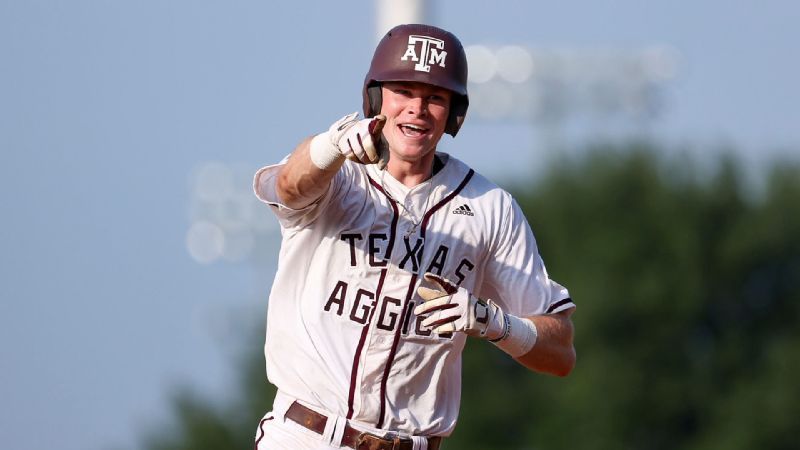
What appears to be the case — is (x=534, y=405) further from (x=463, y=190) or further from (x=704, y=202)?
(x=463, y=190)

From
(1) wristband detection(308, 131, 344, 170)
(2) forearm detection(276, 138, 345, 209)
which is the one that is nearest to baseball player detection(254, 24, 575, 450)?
(2) forearm detection(276, 138, 345, 209)

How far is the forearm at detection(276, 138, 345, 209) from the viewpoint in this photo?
26.1 ft

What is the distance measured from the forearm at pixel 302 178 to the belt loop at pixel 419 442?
1.33 metres

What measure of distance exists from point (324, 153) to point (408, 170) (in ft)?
2.99

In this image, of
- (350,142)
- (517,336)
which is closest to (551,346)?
(517,336)

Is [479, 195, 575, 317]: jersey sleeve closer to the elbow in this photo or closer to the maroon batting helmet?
the elbow

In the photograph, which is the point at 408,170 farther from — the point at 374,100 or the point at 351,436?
the point at 351,436

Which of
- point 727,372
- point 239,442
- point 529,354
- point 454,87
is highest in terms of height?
point 454,87

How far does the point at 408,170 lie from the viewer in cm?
871

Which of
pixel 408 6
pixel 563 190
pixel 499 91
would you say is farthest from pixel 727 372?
pixel 408 6

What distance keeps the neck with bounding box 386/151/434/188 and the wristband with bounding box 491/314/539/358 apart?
83 cm

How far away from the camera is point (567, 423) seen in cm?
4784

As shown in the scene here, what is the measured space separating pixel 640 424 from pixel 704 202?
23.5 ft

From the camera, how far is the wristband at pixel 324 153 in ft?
25.8
